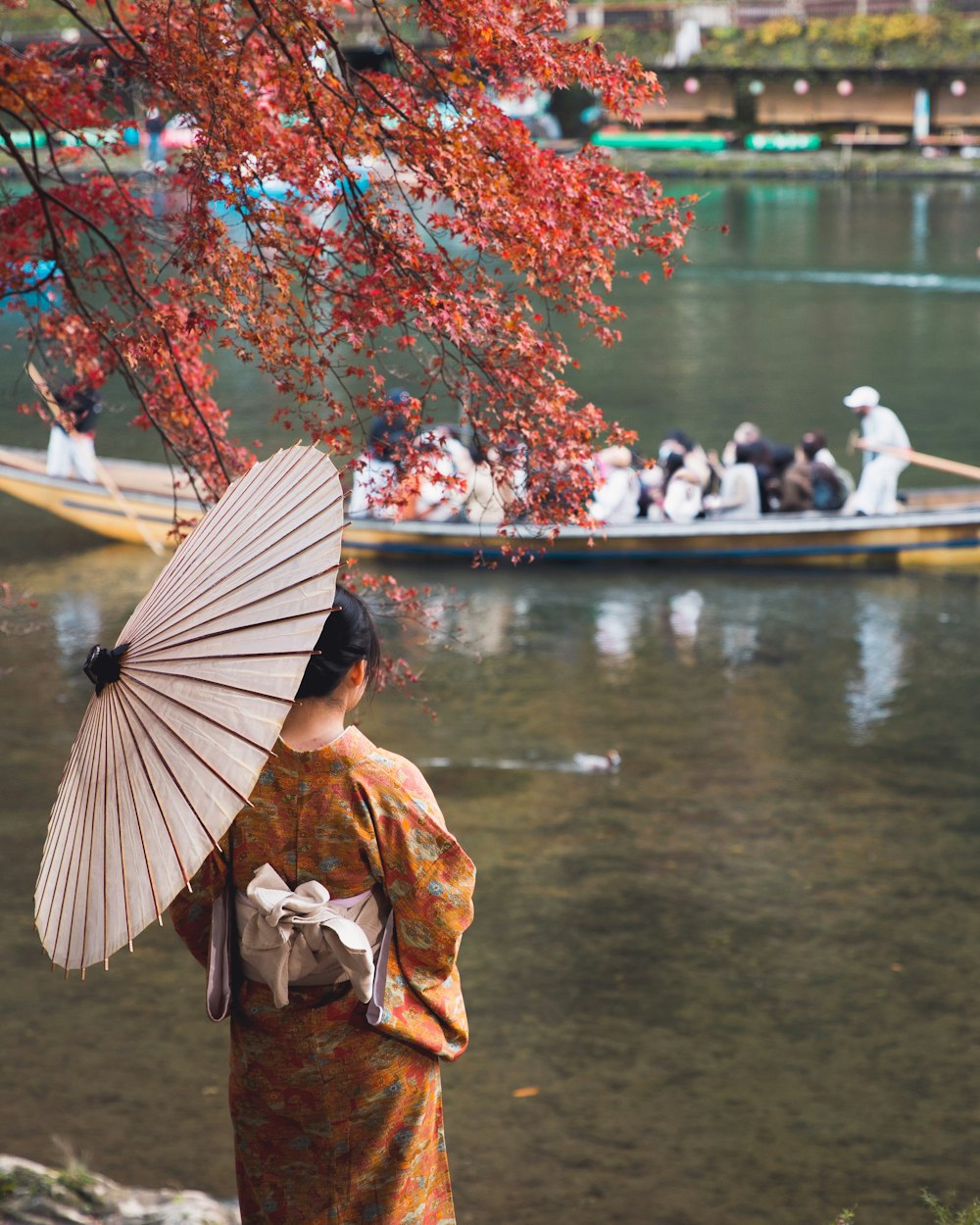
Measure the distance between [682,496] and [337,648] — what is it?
9.31 metres

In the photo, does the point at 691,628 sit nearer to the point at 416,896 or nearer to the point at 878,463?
Result: the point at 878,463

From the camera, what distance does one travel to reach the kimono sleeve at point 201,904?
2.45m

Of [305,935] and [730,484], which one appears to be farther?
[730,484]

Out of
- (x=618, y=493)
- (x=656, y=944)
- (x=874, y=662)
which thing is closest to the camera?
(x=656, y=944)

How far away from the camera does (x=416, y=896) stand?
2.36m

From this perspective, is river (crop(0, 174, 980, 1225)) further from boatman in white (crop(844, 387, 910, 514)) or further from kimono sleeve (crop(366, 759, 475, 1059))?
kimono sleeve (crop(366, 759, 475, 1059))

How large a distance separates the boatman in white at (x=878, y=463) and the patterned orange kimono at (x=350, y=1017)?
9.65 m

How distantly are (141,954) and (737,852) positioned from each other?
8.64 feet

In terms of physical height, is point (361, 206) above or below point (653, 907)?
above

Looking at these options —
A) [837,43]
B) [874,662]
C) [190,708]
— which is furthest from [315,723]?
[837,43]

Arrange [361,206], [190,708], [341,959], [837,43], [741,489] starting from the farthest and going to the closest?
1. [837,43]
2. [741,489]
3. [361,206]
4. [341,959]
5. [190,708]

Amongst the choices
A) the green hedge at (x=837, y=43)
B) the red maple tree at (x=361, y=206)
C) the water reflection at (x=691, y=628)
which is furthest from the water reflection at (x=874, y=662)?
the green hedge at (x=837, y=43)

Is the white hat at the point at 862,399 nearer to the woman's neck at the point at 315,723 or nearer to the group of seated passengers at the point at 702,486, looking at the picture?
the group of seated passengers at the point at 702,486

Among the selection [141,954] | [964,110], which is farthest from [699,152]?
[141,954]
